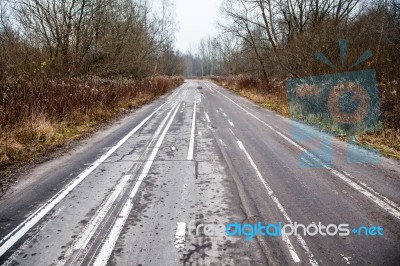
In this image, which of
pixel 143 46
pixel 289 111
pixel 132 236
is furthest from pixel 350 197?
pixel 143 46

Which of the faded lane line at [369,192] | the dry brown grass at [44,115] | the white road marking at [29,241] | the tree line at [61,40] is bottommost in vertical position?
the white road marking at [29,241]

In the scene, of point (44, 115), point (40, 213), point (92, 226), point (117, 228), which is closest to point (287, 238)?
point (117, 228)

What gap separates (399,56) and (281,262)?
9.69m

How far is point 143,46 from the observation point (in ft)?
92.4

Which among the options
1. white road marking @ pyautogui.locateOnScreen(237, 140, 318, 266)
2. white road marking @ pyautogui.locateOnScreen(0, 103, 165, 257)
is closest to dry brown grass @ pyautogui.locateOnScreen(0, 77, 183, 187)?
white road marking @ pyautogui.locateOnScreen(0, 103, 165, 257)

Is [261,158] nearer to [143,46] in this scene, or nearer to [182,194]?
[182,194]

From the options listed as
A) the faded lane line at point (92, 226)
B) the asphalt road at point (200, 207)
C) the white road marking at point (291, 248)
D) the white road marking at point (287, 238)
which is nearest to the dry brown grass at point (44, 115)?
the asphalt road at point (200, 207)

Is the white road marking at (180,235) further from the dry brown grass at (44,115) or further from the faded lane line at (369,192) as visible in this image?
the dry brown grass at (44,115)

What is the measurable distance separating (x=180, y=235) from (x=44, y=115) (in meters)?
7.83

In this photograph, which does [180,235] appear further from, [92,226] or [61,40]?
[61,40]

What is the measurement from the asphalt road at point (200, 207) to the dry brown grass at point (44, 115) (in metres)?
1.05

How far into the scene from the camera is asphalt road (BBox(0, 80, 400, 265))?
3.52 meters

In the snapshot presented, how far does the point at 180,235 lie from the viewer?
12.8ft

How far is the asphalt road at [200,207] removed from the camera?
3.52 meters
